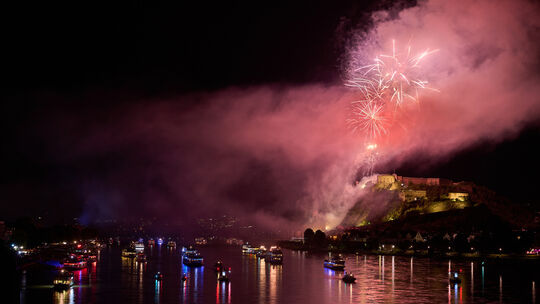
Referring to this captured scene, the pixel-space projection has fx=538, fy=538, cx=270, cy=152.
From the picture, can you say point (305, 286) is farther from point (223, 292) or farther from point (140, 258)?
point (140, 258)

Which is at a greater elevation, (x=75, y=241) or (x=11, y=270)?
(x=11, y=270)

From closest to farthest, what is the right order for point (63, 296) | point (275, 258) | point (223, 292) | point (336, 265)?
point (63, 296), point (223, 292), point (336, 265), point (275, 258)

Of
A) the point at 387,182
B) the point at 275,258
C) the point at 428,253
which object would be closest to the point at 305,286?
the point at 275,258

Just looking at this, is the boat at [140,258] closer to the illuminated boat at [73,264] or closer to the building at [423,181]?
the illuminated boat at [73,264]

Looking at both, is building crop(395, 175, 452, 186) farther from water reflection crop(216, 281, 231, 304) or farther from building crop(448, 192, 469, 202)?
water reflection crop(216, 281, 231, 304)

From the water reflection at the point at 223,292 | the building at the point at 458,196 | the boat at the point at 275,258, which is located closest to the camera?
the water reflection at the point at 223,292

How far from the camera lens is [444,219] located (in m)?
92.5

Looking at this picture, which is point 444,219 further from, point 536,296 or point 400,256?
point 536,296

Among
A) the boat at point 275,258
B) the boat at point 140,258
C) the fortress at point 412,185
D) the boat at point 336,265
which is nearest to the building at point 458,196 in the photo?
the fortress at point 412,185

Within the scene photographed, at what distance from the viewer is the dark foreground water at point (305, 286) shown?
36.8 metres

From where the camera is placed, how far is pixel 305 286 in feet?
149

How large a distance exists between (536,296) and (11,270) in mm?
39640

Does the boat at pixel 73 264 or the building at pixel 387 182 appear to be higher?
the building at pixel 387 182

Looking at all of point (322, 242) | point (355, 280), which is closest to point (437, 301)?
point (355, 280)
